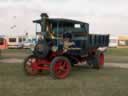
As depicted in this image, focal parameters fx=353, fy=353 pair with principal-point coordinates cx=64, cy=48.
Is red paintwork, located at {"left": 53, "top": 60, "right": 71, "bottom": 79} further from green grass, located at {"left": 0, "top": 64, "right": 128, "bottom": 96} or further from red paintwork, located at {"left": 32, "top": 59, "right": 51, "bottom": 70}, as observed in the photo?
red paintwork, located at {"left": 32, "top": 59, "right": 51, "bottom": 70}

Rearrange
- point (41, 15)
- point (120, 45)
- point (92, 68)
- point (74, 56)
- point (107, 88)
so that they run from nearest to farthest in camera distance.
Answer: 1. point (107, 88)
2. point (41, 15)
3. point (74, 56)
4. point (92, 68)
5. point (120, 45)

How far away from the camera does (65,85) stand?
12125 millimetres

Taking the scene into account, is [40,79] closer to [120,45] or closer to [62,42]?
[62,42]

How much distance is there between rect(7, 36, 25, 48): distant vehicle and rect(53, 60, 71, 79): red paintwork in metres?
40.9

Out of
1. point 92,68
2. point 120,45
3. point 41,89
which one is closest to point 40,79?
point 41,89

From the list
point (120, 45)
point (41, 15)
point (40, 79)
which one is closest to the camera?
point (40, 79)

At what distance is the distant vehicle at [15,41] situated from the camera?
55.0m

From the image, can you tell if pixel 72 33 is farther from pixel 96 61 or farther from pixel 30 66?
pixel 96 61

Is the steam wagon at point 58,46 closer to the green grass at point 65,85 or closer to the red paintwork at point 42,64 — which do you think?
the red paintwork at point 42,64

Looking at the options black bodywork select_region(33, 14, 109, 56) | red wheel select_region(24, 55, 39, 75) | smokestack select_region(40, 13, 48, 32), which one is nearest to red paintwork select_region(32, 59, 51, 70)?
red wheel select_region(24, 55, 39, 75)

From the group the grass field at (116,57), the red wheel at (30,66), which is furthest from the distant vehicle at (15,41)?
the red wheel at (30,66)

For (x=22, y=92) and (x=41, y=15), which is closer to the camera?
(x=22, y=92)

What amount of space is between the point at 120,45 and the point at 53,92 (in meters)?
63.1

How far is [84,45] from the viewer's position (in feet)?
52.1
